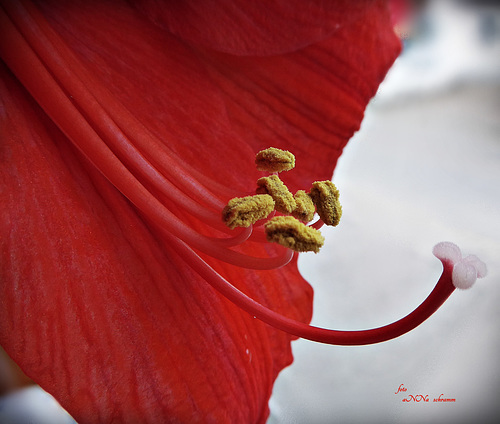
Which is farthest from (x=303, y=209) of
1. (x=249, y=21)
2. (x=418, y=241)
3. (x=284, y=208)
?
(x=418, y=241)

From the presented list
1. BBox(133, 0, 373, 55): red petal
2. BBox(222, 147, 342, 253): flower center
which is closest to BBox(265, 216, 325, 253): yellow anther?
BBox(222, 147, 342, 253): flower center

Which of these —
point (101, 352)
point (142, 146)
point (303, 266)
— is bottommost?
point (101, 352)

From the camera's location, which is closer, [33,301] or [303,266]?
[33,301]

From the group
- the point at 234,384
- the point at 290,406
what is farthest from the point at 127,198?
the point at 290,406

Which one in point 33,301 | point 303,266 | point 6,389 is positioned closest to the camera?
point 33,301

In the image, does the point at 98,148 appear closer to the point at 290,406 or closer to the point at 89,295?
the point at 89,295

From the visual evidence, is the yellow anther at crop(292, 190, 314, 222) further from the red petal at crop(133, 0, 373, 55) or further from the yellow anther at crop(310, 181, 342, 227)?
the red petal at crop(133, 0, 373, 55)

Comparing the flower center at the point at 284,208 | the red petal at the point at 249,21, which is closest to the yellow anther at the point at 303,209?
the flower center at the point at 284,208

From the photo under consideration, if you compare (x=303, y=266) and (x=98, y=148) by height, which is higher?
(x=303, y=266)
